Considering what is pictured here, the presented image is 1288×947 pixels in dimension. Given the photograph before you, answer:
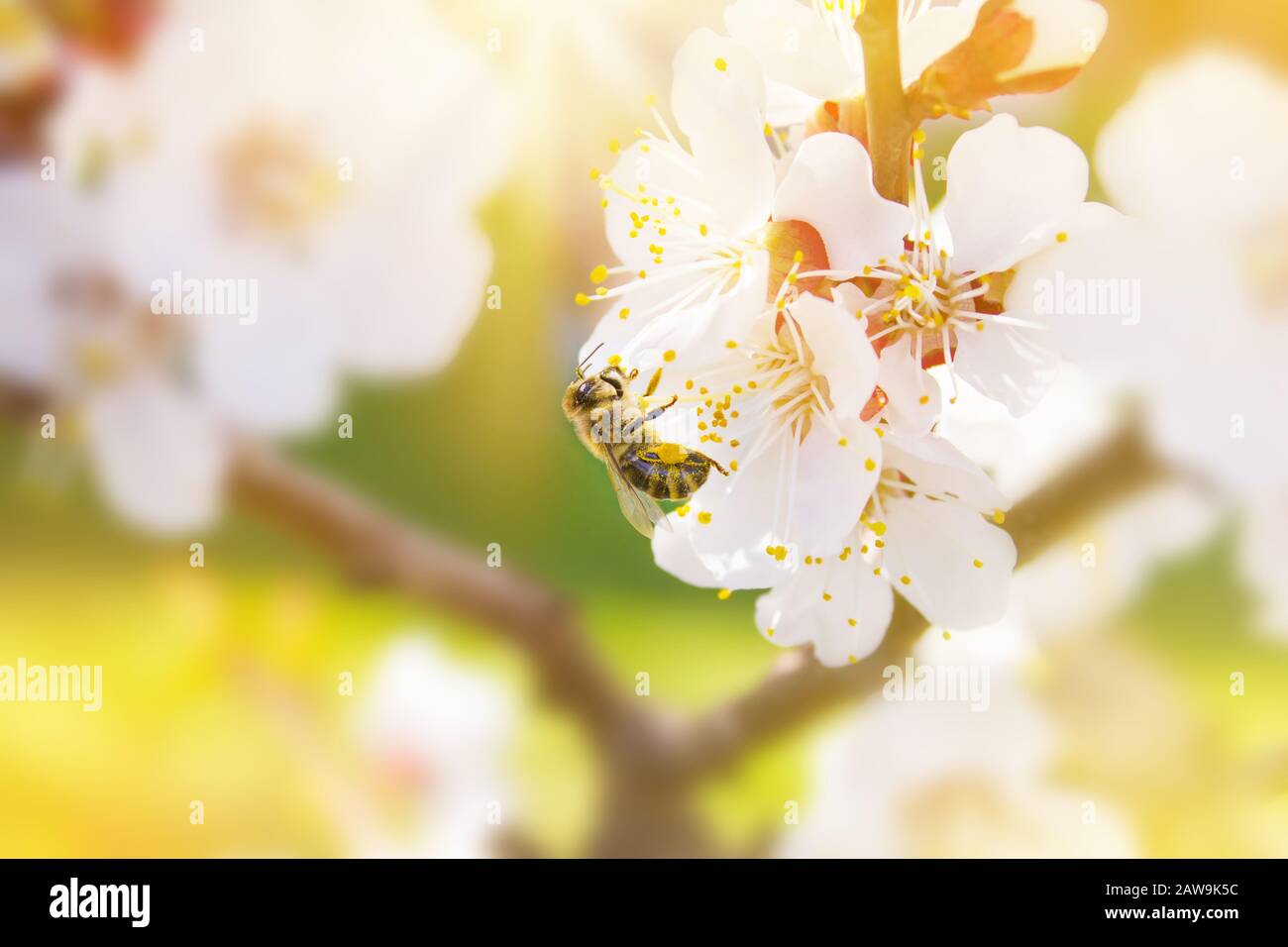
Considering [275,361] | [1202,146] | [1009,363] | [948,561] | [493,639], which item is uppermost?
[1202,146]

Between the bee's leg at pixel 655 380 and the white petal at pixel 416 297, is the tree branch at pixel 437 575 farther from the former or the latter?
the bee's leg at pixel 655 380

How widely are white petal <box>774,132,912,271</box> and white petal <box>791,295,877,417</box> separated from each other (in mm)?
31

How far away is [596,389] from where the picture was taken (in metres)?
0.66

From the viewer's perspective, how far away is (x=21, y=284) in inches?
45.2

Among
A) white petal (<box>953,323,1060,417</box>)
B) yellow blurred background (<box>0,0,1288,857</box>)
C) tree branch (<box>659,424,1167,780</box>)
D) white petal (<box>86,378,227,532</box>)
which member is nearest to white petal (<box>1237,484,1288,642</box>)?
yellow blurred background (<box>0,0,1288,857</box>)

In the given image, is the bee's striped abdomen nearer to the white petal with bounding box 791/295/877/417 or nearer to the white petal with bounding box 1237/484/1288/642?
the white petal with bounding box 791/295/877/417

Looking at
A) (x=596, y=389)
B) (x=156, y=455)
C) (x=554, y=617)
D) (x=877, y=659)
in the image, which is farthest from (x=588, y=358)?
(x=156, y=455)

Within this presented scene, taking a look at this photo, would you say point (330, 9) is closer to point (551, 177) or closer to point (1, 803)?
point (551, 177)

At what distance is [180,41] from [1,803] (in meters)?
0.86

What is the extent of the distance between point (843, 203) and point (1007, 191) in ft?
0.33

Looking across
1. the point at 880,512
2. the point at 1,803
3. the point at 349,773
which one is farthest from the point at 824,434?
the point at 1,803

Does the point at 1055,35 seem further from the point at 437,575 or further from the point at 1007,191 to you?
the point at 437,575

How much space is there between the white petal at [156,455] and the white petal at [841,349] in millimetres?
857

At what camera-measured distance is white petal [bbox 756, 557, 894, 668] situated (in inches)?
22.3
